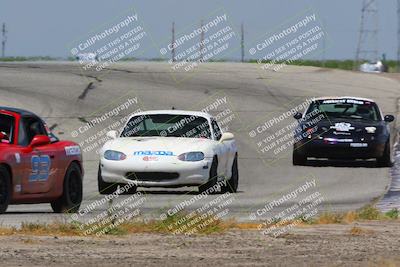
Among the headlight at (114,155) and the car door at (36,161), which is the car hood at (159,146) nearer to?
the headlight at (114,155)

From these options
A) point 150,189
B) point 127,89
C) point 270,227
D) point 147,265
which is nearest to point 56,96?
point 127,89

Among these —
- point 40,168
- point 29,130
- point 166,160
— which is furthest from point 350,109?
point 40,168

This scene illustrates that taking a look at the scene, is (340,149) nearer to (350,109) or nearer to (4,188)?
(350,109)

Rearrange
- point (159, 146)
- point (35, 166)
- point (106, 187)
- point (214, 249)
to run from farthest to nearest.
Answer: point (106, 187) → point (159, 146) → point (35, 166) → point (214, 249)

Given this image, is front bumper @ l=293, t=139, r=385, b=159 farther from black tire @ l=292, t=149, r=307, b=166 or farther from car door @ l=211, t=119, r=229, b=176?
car door @ l=211, t=119, r=229, b=176

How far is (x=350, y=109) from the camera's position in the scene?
27.9m

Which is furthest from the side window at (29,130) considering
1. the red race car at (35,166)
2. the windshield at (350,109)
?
the windshield at (350,109)

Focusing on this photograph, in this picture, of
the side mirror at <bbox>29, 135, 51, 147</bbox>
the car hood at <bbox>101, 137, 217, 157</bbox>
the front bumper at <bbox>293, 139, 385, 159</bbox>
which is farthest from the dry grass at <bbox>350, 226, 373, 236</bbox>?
the front bumper at <bbox>293, 139, 385, 159</bbox>

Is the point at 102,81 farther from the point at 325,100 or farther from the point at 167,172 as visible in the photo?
the point at 167,172

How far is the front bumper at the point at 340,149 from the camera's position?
87.2 feet

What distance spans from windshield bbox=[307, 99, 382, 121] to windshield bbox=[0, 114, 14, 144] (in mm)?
12296

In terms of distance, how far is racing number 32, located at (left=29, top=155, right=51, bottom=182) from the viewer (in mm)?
15938

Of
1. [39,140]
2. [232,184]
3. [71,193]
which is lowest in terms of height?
[232,184]

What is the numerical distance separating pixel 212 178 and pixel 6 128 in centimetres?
487
